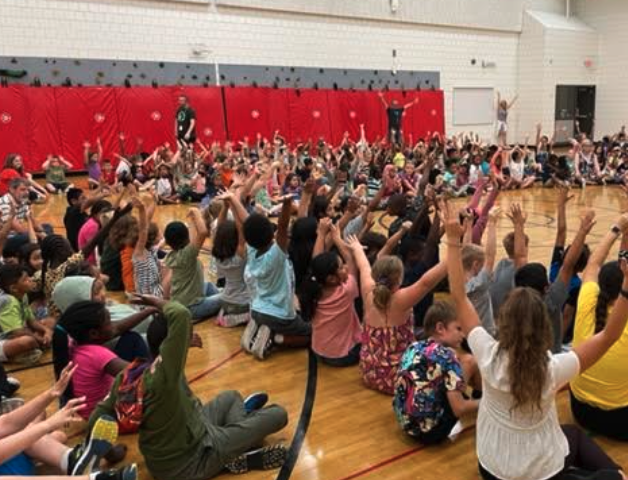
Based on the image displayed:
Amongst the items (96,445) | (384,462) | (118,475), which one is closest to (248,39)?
(384,462)

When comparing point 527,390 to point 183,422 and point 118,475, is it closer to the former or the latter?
point 183,422

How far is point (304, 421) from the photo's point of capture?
3.57 m

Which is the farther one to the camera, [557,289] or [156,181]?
[156,181]

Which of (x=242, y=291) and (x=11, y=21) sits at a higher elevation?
(x=11, y=21)

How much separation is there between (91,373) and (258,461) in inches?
41.8

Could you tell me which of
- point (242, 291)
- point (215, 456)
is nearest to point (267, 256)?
point (242, 291)

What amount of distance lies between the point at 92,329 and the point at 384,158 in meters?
11.2

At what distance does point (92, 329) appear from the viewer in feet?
10.8

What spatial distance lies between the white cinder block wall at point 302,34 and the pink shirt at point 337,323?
13002 mm

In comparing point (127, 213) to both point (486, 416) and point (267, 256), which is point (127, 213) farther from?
point (486, 416)

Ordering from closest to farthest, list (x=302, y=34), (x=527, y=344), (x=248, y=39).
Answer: (x=527, y=344) < (x=248, y=39) < (x=302, y=34)

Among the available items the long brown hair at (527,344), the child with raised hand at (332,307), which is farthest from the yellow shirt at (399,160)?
the long brown hair at (527,344)

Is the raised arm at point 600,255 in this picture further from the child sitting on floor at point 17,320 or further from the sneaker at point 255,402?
the child sitting on floor at point 17,320

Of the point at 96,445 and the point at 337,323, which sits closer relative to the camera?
the point at 96,445
